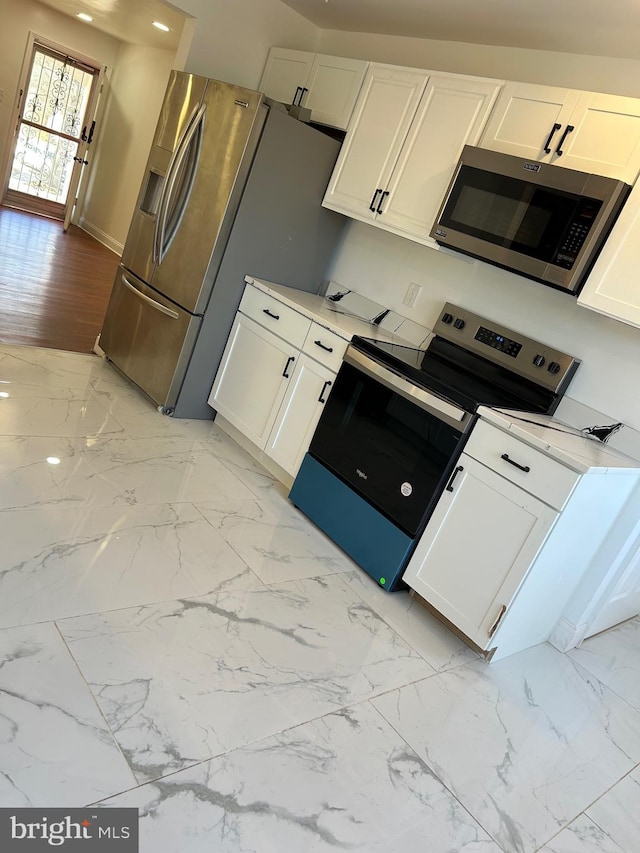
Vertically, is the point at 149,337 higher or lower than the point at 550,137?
lower

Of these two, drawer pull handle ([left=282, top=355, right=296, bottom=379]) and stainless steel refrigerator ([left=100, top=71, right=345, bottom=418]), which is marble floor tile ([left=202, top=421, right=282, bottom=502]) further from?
drawer pull handle ([left=282, top=355, right=296, bottom=379])

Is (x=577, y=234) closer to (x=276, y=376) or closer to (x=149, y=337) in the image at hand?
(x=276, y=376)

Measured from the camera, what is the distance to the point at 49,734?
1.45m

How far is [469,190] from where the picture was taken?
2680mm

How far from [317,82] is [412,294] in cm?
140

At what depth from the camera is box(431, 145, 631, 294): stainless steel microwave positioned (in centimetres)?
231

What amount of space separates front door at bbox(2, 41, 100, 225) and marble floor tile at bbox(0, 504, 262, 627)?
6.64m

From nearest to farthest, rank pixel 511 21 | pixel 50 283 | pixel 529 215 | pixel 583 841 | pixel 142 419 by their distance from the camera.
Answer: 1. pixel 583 841
2. pixel 529 215
3. pixel 511 21
4. pixel 142 419
5. pixel 50 283

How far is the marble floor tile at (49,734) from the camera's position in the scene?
4.36 ft

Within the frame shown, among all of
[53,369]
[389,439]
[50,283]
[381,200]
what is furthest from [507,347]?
[50,283]

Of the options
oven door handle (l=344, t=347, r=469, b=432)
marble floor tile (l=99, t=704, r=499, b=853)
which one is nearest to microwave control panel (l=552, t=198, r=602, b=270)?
oven door handle (l=344, t=347, r=469, b=432)

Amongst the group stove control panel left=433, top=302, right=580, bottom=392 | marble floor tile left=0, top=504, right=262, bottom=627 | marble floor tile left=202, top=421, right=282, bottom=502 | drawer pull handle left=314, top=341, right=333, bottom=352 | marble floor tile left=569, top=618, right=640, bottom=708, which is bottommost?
marble floor tile left=0, top=504, right=262, bottom=627

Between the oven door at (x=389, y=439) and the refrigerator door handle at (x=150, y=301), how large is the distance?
1089 millimetres

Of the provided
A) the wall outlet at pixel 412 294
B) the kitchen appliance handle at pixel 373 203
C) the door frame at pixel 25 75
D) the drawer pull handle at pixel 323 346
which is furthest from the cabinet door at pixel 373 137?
the door frame at pixel 25 75
